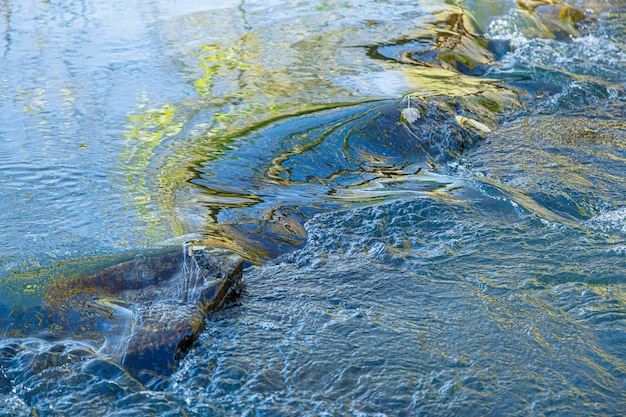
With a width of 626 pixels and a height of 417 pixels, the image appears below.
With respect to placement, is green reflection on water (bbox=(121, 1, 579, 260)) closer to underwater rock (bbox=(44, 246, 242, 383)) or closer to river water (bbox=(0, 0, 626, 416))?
river water (bbox=(0, 0, 626, 416))

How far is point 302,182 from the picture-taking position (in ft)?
14.0

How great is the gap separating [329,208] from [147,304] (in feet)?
4.25

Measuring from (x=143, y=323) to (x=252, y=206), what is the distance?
119 cm

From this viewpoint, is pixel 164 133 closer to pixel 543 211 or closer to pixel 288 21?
pixel 543 211

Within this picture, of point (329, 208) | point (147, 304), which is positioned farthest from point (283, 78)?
point (147, 304)

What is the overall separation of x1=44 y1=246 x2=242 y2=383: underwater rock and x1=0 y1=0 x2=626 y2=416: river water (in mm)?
69

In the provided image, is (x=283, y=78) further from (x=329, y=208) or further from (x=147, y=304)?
(x=147, y=304)

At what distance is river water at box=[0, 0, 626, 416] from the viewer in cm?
262

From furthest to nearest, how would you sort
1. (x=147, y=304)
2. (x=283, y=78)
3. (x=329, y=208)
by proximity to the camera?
1. (x=283, y=78)
2. (x=329, y=208)
3. (x=147, y=304)

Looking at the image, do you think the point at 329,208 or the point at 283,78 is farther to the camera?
the point at 283,78

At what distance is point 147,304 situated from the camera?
2973mm

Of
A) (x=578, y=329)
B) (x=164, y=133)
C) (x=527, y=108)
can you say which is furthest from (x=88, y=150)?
(x=527, y=108)

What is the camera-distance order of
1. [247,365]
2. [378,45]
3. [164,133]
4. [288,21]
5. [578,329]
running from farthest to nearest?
[288,21]
[378,45]
[164,133]
[578,329]
[247,365]

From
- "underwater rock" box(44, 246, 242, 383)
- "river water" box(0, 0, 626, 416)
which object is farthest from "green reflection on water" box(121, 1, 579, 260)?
"underwater rock" box(44, 246, 242, 383)
